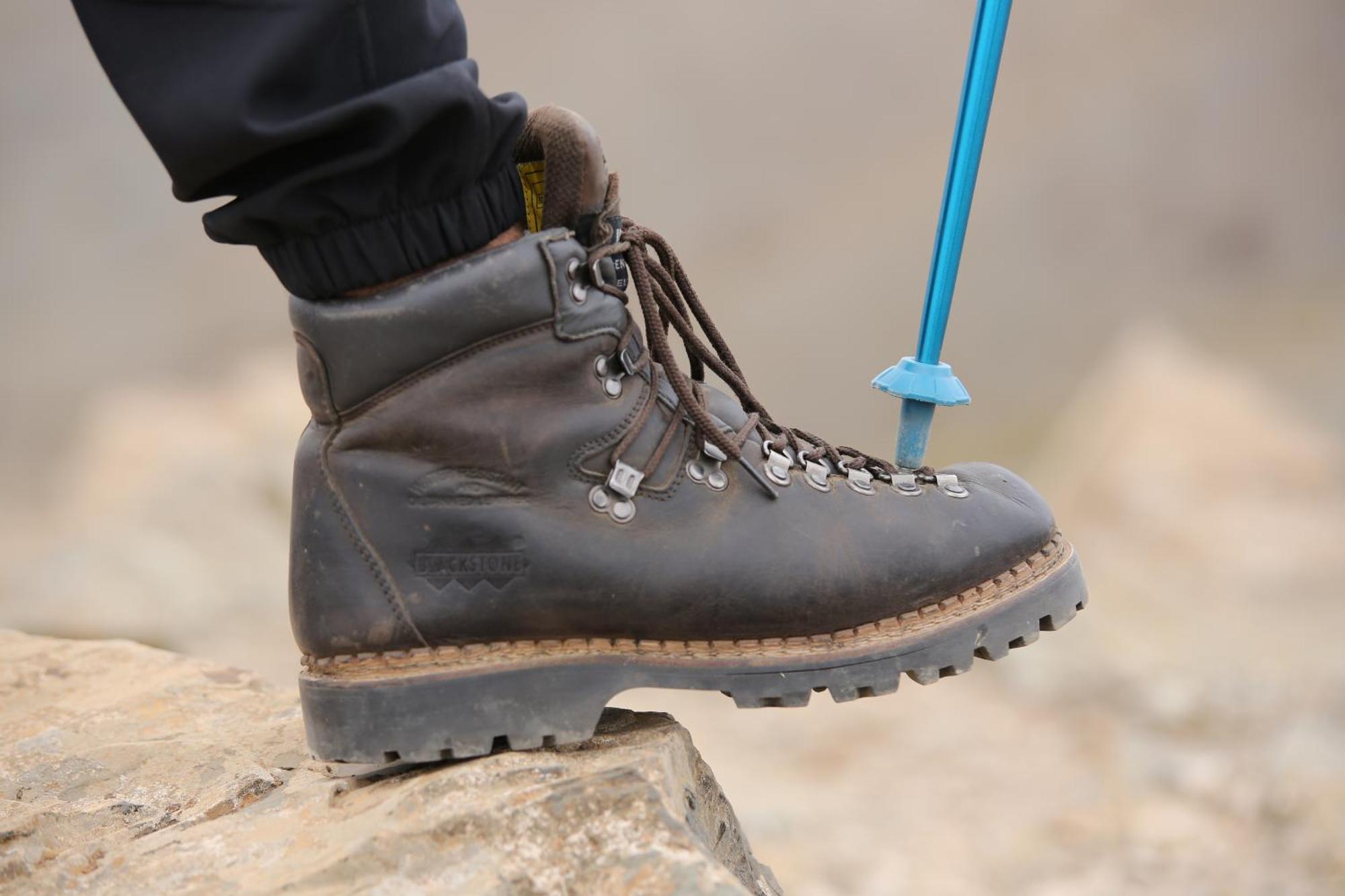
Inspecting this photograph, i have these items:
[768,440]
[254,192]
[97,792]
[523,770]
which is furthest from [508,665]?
[97,792]

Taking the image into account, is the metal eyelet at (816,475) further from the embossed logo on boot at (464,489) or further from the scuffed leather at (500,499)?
the embossed logo on boot at (464,489)

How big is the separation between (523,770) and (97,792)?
1.72 ft

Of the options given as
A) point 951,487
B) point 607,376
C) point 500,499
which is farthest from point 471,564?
point 951,487

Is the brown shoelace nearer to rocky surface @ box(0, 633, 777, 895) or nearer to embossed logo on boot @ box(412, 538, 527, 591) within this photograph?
embossed logo on boot @ box(412, 538, 527, 591)

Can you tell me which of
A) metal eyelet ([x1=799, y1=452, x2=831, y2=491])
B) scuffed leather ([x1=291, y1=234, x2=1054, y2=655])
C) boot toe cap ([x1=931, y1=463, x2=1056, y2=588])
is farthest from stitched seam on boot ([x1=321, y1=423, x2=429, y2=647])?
boot toe cap ([x1=931, y1=463, x2=1056, y2=588])

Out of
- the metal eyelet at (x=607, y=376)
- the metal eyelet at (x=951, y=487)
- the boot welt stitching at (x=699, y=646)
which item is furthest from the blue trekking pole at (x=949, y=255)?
the metal eyelet at (x=607, y=376)

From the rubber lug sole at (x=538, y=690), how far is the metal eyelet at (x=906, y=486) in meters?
0.13

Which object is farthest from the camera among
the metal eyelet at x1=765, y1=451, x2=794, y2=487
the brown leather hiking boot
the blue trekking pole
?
the blue trekking pole

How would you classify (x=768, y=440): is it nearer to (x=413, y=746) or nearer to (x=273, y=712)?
(x=413, y=746)

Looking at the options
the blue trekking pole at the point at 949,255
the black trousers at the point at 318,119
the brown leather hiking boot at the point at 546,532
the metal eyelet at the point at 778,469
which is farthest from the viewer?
A: the blue trekking pole at the point at 949,255

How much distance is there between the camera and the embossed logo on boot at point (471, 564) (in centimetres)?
93

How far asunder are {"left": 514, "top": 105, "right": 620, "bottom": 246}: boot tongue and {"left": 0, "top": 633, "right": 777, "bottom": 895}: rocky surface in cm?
44

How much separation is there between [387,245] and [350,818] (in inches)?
18.0

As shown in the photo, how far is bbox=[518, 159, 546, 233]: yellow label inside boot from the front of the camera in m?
1.00
